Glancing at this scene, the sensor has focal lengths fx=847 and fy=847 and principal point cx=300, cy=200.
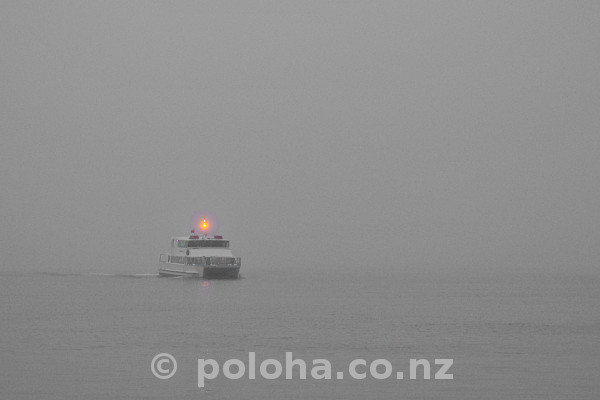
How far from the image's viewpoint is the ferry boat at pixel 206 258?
391ft

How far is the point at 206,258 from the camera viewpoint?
119125 millimetres

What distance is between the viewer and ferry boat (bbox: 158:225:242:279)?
391 ft

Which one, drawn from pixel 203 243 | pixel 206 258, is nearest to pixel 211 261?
pixel 206 258

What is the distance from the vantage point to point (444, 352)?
169ft

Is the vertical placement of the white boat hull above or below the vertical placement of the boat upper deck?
below

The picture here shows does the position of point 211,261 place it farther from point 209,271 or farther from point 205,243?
point 205,243

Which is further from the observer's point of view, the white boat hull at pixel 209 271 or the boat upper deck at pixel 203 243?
the boat upper deck at pixel 203 243

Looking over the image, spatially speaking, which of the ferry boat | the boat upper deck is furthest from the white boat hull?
the boat upper deck

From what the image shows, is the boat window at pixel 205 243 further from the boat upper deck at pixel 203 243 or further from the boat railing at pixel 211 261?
the boat railing at pixel 211 261

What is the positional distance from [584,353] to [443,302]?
5138 cm

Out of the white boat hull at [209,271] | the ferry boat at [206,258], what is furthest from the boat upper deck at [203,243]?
the white boat hull at [209,271]

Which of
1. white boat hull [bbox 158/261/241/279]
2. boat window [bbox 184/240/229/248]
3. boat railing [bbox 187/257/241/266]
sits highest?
boat window [bbox 184/240/229/248]

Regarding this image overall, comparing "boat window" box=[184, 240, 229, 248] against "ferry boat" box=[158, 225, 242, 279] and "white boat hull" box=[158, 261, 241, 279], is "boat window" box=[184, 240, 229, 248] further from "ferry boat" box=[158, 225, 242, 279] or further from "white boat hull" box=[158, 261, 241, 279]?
"white boat hull" box=[158, 261, 241, 279]

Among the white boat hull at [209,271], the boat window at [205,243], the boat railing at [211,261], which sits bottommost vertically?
the white boat hull at [209,271]
